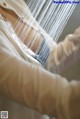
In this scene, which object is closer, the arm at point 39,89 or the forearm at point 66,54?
the arm at point 39,89

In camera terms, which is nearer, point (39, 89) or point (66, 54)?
point (39, 89)

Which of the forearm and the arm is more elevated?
the arm

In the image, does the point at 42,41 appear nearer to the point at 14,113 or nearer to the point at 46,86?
the point at 14,113

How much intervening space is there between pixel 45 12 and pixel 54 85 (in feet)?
2.39

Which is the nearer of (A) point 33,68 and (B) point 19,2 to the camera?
(A) point 33,68

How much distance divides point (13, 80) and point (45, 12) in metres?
0.72

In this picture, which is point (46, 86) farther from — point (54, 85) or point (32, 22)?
point (32, 22)

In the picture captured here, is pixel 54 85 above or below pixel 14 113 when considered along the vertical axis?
above

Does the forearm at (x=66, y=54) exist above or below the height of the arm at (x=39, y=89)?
below

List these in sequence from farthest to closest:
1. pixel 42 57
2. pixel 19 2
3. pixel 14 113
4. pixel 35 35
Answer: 1. pixel 19 2
2. pixel 35 35
3. pixel 42 57
4. pixel 14 113

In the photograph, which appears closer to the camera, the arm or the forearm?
the arm

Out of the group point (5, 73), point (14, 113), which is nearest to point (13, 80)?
point (5, 73)

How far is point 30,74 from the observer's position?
349 millimetres

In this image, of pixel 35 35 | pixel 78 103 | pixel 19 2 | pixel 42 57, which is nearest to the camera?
pixel 78 103
